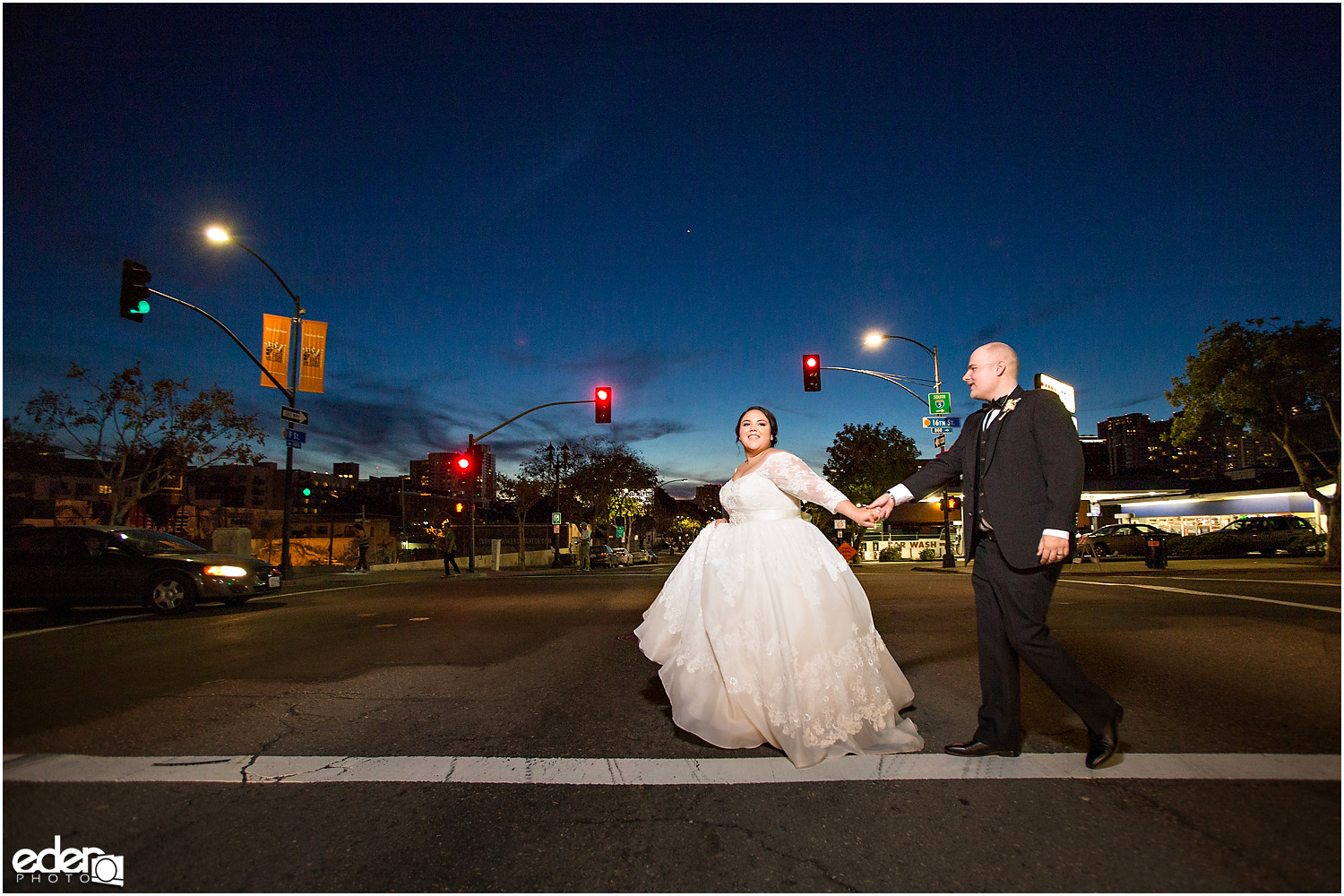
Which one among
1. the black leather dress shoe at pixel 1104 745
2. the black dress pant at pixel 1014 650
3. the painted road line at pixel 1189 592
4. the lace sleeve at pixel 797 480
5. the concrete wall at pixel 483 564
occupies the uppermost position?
the lace sleeve at pixel 797 480

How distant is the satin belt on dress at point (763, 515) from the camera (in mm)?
3566

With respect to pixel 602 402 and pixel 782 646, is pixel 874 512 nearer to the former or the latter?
pixel 782 646

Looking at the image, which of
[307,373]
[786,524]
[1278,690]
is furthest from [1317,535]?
[307,373]

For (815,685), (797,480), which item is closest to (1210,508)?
(797,480)

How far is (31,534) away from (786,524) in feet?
10.3

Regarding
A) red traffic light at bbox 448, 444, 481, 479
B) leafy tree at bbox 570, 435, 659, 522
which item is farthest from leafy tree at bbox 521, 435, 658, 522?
red traffic light at bbox 448, 444, 481, 479

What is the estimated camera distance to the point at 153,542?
710cm

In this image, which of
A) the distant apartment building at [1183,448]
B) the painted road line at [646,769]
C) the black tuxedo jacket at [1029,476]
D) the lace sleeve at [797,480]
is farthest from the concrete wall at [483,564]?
the black tuxedo jacket at [1029,476]

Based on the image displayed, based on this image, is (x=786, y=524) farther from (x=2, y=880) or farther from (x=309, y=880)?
(x=2, y=880)

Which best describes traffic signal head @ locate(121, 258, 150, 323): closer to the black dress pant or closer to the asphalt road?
the asphalt road

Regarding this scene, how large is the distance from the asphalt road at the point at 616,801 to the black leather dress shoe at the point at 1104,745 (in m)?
0.10

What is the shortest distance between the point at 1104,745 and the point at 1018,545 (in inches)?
36.2

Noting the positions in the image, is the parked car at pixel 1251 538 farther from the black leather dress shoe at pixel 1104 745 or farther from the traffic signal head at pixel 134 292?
the traffic signal head at pixel 134 292

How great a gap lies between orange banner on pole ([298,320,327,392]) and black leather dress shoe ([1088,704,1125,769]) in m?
20.2
